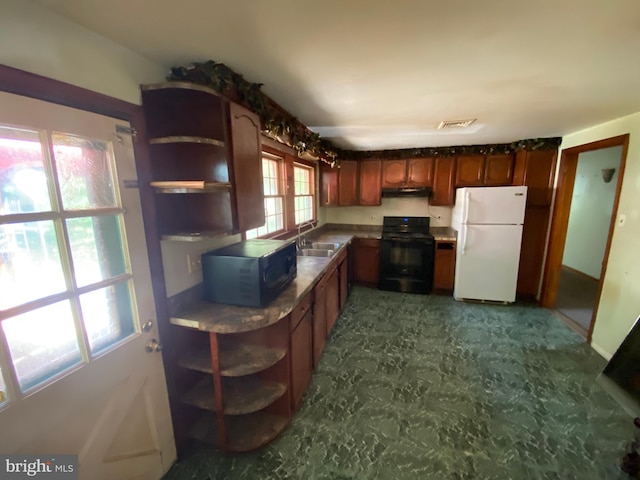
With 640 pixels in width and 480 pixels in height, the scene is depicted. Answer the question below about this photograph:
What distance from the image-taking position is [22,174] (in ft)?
2.95

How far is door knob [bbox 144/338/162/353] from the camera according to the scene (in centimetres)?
139

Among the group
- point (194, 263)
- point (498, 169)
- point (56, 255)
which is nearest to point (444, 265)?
point (498, 169)

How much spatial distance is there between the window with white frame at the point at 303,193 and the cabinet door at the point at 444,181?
1951 millimetres

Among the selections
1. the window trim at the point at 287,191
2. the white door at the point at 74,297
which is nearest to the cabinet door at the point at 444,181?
the window trim at the point at 287,191

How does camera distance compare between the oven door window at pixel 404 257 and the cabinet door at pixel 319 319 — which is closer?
the cabinet door at pixel 319 319

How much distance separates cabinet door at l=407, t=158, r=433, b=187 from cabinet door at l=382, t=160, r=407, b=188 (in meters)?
0.08

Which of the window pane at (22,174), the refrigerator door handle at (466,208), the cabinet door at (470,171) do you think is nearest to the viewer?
the window pane at (22,174)

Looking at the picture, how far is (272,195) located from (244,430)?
2128 millimetres

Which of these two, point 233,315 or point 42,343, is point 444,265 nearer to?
point 233,315

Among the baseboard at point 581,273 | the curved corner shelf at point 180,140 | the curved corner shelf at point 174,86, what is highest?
the curved corner shelf at point 174,86

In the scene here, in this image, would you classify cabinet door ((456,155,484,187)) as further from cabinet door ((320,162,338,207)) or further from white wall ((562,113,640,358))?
cabinet door ((320,162,338,207))

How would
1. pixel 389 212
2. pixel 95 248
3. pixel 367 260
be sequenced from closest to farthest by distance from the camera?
pixel 95 248, pixel 367 260, pixel 389 212

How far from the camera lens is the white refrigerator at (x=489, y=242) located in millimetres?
3451

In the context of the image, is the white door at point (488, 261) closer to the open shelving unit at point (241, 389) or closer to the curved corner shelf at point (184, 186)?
the open shelving unit at point (241, 389)
